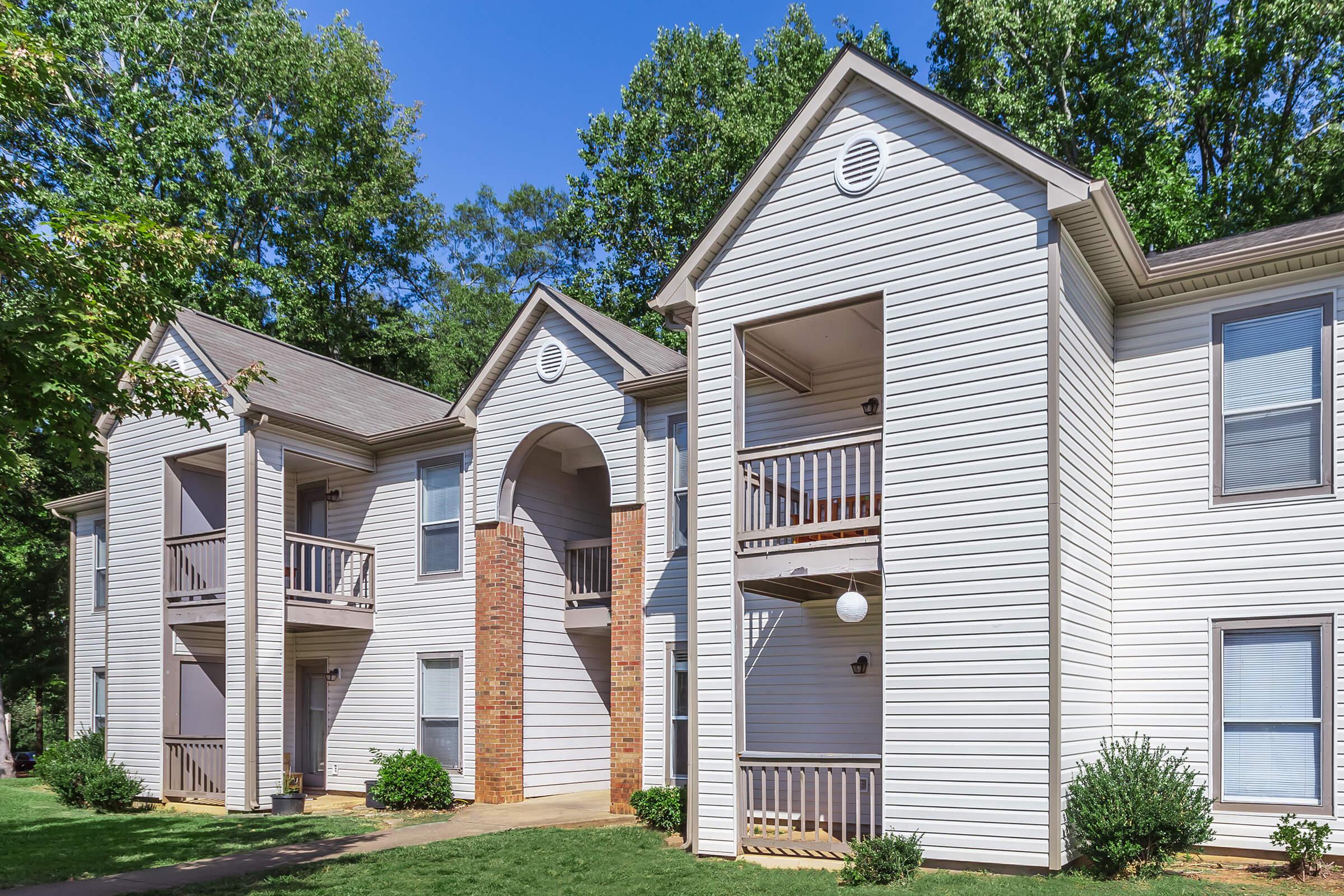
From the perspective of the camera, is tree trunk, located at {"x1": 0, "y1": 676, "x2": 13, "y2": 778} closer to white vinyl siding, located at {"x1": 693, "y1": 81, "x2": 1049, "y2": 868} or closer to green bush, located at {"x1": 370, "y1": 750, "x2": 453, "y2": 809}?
green bush, located at {"x1": 370, "y1": 750, "x2": 453, "y2": 809}

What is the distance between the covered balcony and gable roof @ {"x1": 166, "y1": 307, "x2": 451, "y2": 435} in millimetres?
7522

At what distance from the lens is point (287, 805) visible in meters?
15.7

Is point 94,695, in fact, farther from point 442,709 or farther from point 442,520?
point 442,520

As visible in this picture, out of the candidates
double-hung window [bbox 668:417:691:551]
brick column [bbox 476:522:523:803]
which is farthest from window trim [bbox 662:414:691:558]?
brick column [bbox 476:522:523:803]

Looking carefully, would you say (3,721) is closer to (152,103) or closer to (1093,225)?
(152,103)

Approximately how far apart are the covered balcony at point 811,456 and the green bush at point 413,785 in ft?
22.5

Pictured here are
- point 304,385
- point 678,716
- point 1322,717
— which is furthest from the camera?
point 304,385

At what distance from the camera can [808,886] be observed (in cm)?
945

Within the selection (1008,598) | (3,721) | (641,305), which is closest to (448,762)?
(1008,598)

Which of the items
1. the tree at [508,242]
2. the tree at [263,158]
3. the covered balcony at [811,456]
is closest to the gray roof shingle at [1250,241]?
the covered balcony at [811,456]

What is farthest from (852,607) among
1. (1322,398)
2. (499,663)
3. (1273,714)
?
(499,663)

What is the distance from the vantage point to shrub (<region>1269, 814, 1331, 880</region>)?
942 centimetres

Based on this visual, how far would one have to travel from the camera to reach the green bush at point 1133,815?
9.47m

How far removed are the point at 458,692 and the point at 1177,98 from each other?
20507 mm
